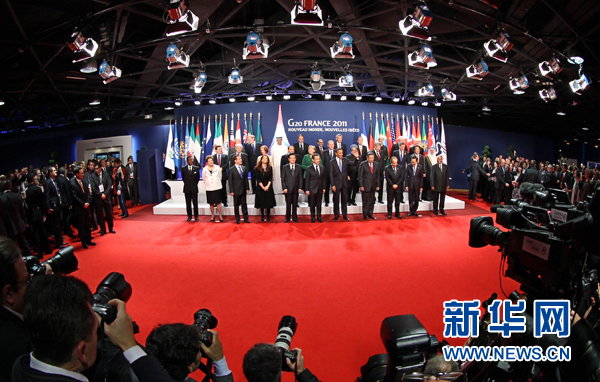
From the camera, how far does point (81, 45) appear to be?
5.33 m

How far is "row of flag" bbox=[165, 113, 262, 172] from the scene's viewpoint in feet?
35.9

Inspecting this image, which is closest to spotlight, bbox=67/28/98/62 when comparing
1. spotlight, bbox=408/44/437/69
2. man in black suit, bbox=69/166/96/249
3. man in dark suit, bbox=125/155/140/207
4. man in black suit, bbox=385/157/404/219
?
man in black suit, bbox=69/166/96/249

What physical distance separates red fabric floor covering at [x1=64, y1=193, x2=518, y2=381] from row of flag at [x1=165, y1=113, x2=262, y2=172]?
4.30 m

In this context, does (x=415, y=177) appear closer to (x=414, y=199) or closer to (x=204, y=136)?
(x=414, y=199)

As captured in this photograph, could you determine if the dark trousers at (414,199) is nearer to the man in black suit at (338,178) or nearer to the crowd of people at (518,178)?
the man in black suit at (338,178)

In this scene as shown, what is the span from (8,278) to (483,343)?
7.48 feet

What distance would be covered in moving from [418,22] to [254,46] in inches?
112

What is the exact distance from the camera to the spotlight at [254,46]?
19.6 feet

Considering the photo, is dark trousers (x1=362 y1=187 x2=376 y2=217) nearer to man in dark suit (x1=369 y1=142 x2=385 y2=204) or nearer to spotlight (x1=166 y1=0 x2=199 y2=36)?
man in dark suit (x1=369 y1=142 x2=385 y2=204)

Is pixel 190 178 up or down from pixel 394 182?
up

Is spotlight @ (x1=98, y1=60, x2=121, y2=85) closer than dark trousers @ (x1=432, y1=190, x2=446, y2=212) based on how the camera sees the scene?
Yes

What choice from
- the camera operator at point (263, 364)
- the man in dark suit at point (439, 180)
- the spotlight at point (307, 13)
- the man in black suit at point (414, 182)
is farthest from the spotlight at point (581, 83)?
the camera operator at point (263, 364)

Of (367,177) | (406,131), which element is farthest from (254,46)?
(406,131)

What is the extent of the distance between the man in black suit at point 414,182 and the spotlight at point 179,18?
590 centimetres
